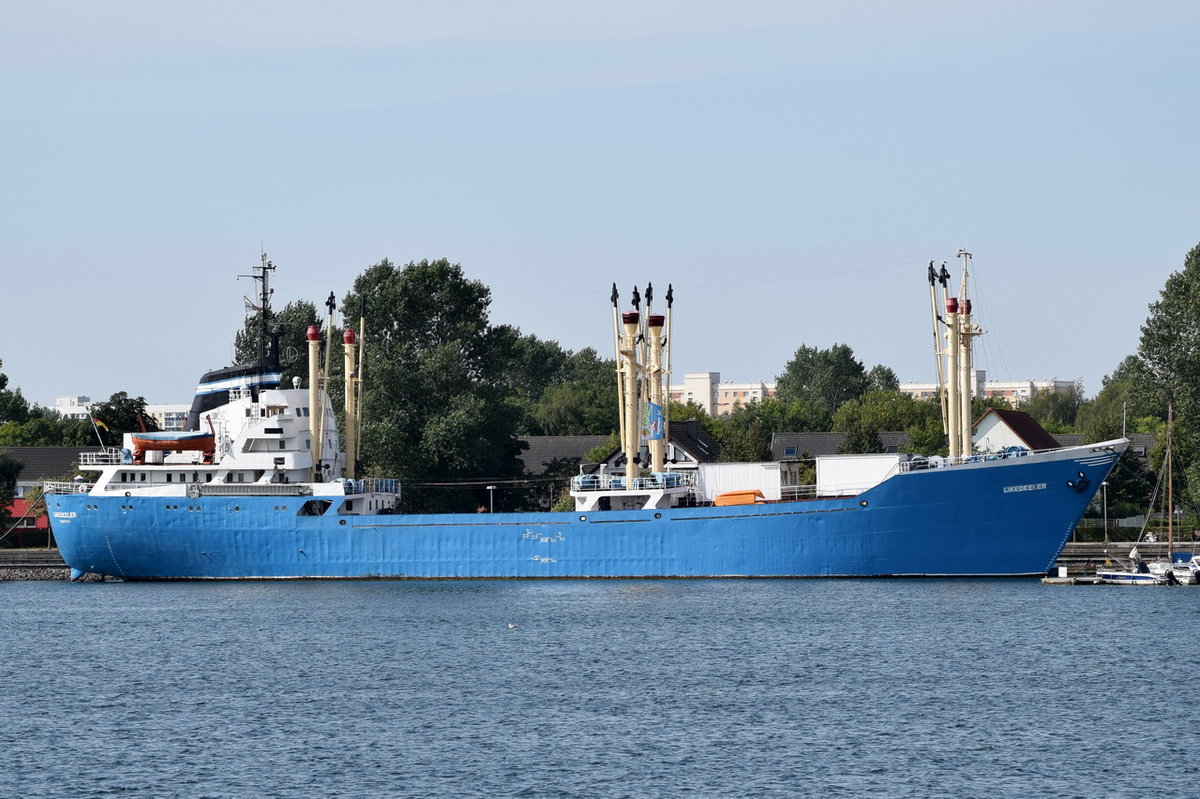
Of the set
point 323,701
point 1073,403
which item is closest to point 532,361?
point 1073,403

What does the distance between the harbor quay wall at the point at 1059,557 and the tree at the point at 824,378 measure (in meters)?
94.8

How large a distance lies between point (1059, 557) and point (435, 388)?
40.0 metres

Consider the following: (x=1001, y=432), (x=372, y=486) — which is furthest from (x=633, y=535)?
(x=1001, y=432)

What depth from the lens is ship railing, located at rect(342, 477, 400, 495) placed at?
236 ft

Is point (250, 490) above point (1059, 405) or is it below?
below

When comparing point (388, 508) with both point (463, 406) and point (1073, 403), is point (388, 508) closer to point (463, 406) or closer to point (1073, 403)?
point (463, 406)

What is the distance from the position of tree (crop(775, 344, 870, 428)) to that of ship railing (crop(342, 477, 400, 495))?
96.2 meters

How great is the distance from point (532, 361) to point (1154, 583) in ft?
408

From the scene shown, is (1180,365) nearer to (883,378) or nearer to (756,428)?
(756,428)

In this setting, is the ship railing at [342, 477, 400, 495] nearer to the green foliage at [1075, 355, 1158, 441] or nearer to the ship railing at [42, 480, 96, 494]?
the ship railing at [42, 480, 96, 494]

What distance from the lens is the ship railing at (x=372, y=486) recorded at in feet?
236

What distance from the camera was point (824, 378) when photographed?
7018 inches

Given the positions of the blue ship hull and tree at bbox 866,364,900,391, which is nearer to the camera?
the blue ship hull

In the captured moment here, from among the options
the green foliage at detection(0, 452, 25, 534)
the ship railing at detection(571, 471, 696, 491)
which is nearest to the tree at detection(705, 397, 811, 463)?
the ship railing at detection(571, 471, 696, 491)
